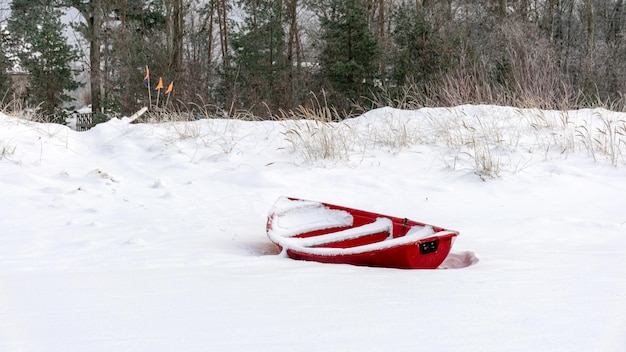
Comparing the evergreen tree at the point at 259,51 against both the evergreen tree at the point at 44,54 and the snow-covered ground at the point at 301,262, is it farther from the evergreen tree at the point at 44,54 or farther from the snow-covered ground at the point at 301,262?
the snow-covered ground at the point at 301,262

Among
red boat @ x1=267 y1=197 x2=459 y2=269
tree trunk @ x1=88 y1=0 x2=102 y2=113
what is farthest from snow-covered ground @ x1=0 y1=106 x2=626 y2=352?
tree trunk @ x1=88 y1=0 x2=102 y2=113

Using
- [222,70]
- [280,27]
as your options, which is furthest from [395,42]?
[222,70]

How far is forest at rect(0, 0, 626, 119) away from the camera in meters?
16.8

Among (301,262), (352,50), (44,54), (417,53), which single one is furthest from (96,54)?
(301,262)

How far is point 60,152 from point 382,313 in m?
5.22

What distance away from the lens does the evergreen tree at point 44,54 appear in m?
21.6

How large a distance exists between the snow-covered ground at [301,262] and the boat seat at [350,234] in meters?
0.29

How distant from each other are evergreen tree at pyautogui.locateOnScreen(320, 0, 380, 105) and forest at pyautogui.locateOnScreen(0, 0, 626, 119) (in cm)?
4

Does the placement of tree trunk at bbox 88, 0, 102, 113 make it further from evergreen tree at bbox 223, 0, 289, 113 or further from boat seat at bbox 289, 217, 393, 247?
boat seat at bbox 289, 217, 393, 247

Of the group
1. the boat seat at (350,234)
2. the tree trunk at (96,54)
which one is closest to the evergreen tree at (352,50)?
the tree trunk at (96,54)

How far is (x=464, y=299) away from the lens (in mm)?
2133

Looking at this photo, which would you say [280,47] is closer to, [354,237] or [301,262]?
[354,237]

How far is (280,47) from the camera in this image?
22094mm

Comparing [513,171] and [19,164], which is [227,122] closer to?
[19,164]
